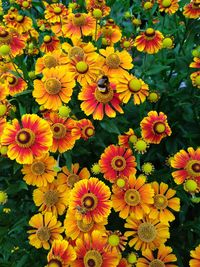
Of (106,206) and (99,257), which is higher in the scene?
(106,206)

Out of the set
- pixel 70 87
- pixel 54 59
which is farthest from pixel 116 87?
pixel 54 59

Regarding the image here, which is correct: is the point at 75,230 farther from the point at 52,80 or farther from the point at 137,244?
the point at 52,80

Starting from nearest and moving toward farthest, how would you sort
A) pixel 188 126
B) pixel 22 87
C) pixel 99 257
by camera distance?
pixel 99 257, pixel 22 87, pixel 188 126

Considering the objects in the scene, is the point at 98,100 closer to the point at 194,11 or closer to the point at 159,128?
the point at 159,128

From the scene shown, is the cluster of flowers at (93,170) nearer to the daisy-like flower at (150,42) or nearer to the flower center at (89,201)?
the flower center at (89,201)

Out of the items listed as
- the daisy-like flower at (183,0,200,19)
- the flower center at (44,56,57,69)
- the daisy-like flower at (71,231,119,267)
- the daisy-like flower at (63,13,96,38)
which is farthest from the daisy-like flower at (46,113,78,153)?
the daisy-like flower at (183,0,200,19)

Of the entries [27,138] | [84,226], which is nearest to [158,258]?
[84,226]

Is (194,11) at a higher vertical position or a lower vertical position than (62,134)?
higher
